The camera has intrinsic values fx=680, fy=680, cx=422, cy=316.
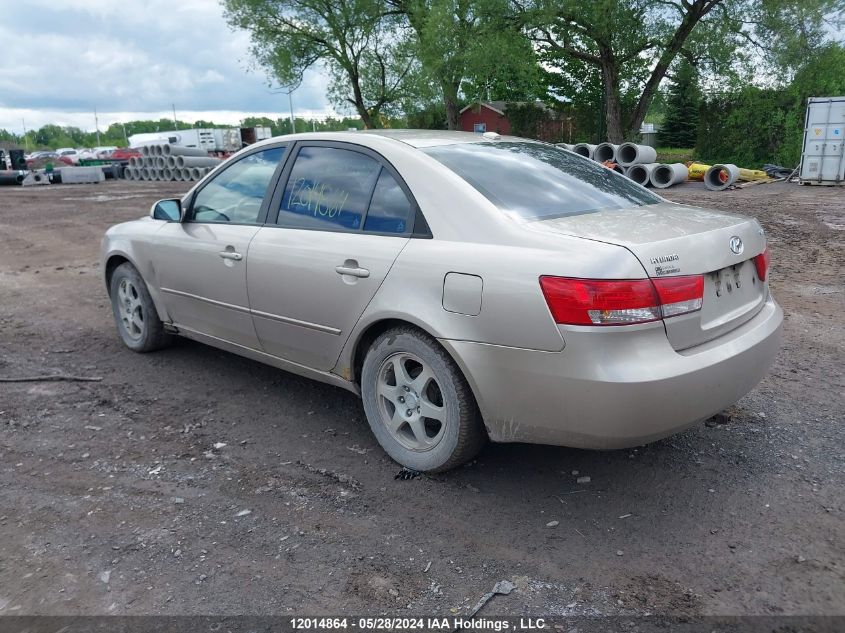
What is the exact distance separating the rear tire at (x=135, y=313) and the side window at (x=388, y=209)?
2.38 metres

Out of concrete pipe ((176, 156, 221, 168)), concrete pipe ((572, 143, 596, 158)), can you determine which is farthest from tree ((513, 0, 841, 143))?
concrete pipe ((176, 156, 221, 168))

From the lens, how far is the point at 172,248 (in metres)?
4.66

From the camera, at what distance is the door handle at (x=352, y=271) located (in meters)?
3.35

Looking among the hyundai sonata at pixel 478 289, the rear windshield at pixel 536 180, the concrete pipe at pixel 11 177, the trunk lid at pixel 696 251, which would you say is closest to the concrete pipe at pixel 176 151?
the concrete pipe at pixel 11 177

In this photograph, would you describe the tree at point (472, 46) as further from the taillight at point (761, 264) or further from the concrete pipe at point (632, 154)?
the taillight at point (761, 264)

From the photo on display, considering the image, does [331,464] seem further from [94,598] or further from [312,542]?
[94,598]

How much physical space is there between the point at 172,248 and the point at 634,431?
3.34 meters

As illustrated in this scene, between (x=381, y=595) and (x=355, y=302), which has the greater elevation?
(x=355, y=302)

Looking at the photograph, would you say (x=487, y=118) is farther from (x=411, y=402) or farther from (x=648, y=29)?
(x=411, y=402)

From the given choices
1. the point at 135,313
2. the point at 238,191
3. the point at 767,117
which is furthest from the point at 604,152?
the point at 238,191

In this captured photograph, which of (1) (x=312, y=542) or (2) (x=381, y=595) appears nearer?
(2) (x=381, y=595)

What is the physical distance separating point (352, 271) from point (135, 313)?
2674 mm

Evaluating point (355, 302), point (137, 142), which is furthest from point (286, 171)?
point (137, 142)

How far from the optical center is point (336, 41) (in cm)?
3550
